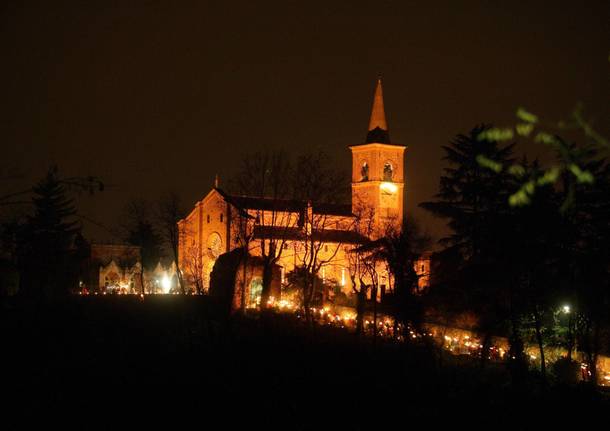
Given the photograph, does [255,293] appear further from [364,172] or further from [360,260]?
[364,172]

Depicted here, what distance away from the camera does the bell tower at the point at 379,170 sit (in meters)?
90.1

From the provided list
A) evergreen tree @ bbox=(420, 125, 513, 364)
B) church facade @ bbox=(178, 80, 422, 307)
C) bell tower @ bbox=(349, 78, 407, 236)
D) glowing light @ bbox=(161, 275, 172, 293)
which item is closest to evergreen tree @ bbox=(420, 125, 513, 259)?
evergreen tree @ bbox=(420, 125, 513, 364)

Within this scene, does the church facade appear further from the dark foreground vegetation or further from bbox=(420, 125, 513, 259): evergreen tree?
the dark foreground vegetation

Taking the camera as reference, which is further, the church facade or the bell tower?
the bell tower

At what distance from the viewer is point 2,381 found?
16547 mm

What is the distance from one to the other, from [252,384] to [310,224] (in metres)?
41.7

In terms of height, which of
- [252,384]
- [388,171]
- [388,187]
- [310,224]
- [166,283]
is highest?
[388,171]

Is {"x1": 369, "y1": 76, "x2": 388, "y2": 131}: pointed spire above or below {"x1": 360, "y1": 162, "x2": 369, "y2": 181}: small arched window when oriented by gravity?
above

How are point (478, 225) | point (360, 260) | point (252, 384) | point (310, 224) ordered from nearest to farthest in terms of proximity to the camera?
point (252, 384) → point (478, 225) → point (360, 260) → point (310, 224)

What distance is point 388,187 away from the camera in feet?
298

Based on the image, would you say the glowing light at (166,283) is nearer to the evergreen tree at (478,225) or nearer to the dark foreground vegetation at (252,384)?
the evergreen tree at (478,225)

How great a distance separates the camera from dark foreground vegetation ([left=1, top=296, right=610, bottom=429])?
50.4ft

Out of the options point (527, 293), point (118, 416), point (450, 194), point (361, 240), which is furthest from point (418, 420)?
point (361, 240)

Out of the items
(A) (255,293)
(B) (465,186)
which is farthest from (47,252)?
(B) (465,186)
